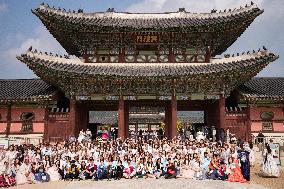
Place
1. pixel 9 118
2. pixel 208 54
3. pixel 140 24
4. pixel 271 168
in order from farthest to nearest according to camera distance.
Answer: pixel 140 24 < pixel 9 118 < pixel 208 54 < pixel 271 168

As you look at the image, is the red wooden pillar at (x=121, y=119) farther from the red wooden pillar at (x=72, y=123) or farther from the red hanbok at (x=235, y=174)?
the red hanbok at (x=235, y=174)

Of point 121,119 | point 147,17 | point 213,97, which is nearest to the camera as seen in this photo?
point 121,119

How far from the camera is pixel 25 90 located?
26594 mm

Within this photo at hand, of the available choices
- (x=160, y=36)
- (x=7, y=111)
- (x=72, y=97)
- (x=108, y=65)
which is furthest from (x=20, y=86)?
(x=160, y=36)

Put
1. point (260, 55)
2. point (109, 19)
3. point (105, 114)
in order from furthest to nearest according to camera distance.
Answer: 1. point (105, 114)
2. point (109, 19)
3. point (260, 55)

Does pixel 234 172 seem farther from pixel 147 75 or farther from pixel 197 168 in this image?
pixel 147 75

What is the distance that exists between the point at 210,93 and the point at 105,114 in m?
30.2

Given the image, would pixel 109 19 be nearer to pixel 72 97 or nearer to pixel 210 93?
pixel 72 97

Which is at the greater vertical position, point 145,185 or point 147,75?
point 147,75

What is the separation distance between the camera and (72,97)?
23.9 m

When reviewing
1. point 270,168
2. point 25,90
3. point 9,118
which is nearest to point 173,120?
point 270,168

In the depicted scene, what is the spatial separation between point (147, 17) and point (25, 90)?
11372 mm

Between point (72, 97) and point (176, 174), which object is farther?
point (72, 97)

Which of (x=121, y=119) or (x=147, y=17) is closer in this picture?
(x=121, y=119)
